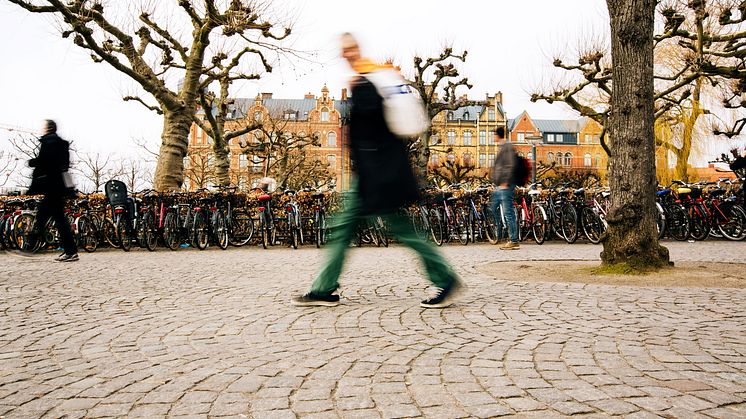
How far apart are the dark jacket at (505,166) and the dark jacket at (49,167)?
743 cm

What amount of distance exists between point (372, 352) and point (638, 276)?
4.10 m

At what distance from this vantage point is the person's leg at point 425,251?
4672mm

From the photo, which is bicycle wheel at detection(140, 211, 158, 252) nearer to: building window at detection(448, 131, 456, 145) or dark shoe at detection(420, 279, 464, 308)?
dark shoe at detection(420, 279, 464, 308)

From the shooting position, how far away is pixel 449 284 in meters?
4.74

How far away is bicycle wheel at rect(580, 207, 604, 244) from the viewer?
1220cm

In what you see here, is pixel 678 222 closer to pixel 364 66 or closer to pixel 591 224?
pixel 591 224

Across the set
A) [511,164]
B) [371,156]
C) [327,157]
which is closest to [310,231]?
[511,164]

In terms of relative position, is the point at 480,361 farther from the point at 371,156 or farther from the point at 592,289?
the point at 592,289

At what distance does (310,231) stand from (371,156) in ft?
26.3

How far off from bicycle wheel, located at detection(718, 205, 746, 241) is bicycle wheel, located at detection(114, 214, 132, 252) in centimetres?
1310

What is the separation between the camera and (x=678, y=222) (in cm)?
1313

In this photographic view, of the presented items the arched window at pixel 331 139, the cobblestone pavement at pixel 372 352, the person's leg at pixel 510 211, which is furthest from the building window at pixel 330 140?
the cobblestone pavement at pixel 372 352

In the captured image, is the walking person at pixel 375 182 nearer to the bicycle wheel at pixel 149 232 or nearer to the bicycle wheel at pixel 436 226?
the bicycle wheel at pixel 436 226

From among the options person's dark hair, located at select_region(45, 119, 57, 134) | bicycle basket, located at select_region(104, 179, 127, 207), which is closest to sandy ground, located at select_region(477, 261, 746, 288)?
person's dark hair, located at select_region(45, 119, 57, 134)
